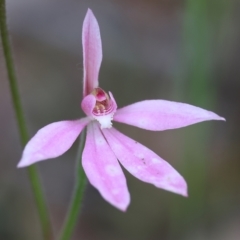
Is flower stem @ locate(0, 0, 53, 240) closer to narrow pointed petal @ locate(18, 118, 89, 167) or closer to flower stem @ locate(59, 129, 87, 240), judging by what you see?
flower stem @ locate(59, 129, 87, 240)

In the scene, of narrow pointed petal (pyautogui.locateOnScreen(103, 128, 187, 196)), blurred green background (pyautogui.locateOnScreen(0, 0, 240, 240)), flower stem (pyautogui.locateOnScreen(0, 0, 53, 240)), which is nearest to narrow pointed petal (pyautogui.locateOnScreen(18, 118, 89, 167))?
narrow pointed petal (pyautogui.locateOnScreen(103, 128, 187, 196))

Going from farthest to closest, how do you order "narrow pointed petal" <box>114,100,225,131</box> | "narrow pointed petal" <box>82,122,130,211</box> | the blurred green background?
the blurred green background, "narrow pointed petal" <box>114,100,225,131</box>, "narrow pointed petal" <box>82,122,130,211</box>

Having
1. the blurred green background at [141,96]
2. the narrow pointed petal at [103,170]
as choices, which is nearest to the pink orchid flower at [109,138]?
the narrow pointed petal at [103,170]

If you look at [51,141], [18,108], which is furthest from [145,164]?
[18,108]

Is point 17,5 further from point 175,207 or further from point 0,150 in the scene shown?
point 175,207

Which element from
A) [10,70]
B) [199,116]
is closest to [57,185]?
[10,70]

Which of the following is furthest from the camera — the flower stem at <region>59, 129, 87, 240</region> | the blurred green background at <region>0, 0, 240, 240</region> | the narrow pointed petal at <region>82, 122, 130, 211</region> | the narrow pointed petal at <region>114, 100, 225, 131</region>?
the blurred green background at <region>0, 0, 240, 240</region>

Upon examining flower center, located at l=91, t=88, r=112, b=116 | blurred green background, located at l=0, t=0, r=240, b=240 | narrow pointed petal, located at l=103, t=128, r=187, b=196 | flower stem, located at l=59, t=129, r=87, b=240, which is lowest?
blurred green background, located at l=0, t=0, r=240, b=240
